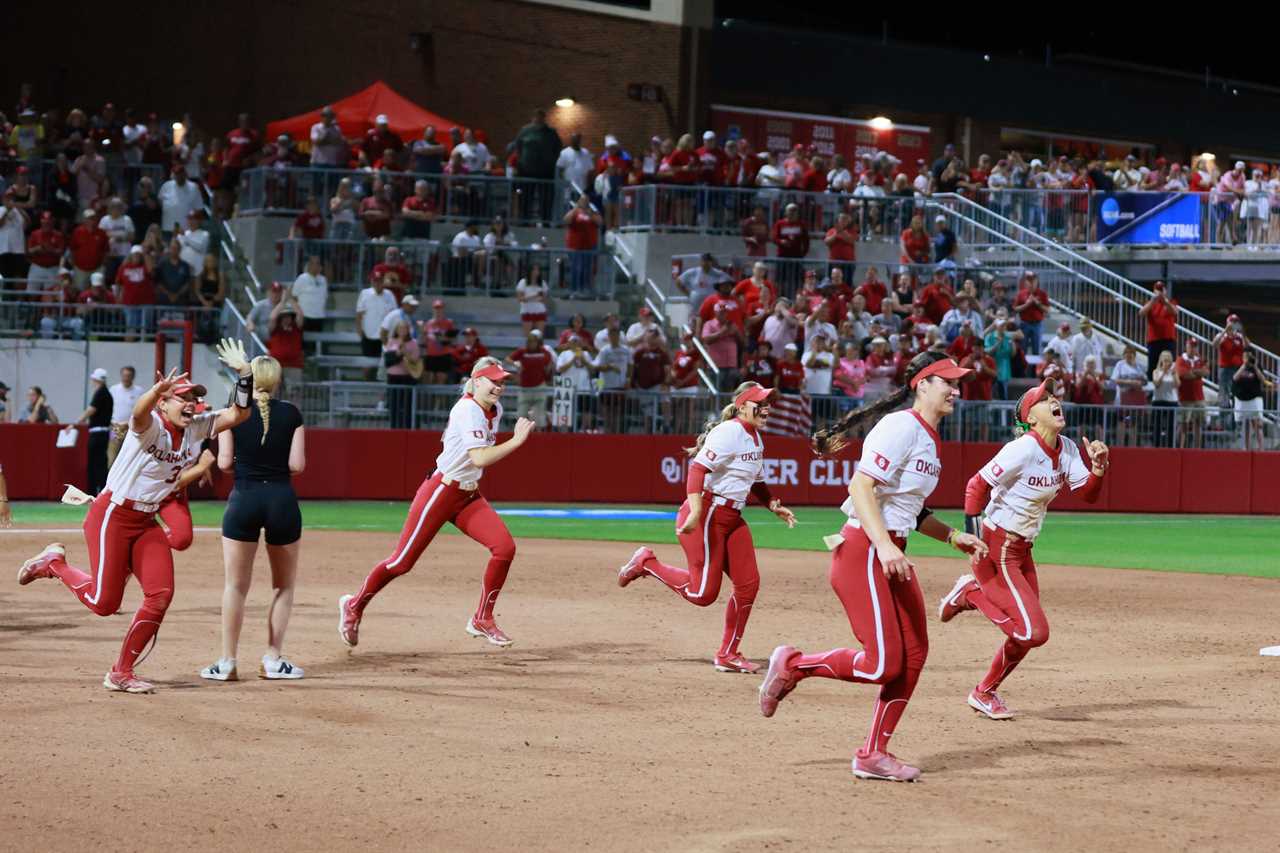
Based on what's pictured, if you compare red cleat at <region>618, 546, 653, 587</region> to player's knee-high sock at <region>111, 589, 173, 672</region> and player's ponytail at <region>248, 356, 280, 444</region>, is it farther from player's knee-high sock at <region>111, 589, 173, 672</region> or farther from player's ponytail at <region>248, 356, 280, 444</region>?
player's knee-high sock at <region>111, 589, 173, 672</region>

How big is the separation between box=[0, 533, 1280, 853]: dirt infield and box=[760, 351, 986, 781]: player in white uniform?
42cm

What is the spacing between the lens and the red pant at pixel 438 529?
12.7 m

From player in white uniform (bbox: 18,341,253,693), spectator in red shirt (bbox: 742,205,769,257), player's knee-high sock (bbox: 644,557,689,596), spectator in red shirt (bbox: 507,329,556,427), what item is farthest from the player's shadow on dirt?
spectator in red shirt (bbox: 742,205,769,257)

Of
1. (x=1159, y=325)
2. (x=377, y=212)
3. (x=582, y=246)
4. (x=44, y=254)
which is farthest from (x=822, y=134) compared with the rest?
(x=44, y=254)

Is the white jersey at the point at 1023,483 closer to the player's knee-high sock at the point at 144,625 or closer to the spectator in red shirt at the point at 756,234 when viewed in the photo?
the player's knee-high sock at the point at 144,625

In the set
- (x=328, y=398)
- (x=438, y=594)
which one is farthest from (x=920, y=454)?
(x=328, y=398)

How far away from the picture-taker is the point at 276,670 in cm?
1133

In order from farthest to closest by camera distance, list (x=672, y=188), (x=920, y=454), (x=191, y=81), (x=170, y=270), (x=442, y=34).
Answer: (x=442, y=34)
(x=191, y=81)
(x=672, y=188)
(x=170, y=270)
(x=920, y=454)

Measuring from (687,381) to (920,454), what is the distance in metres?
20.8

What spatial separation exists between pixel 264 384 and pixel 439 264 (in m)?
20.4

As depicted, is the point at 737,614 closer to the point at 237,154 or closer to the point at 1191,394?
the point at 1191,394

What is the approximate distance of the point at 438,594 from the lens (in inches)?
653

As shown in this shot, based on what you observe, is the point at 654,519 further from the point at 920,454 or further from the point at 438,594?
the point at 920,454

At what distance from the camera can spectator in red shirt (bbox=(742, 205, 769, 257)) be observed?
109ft
